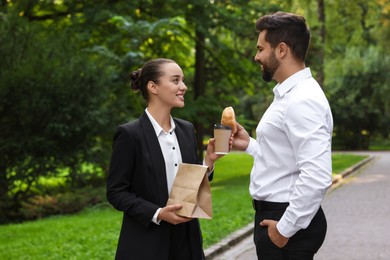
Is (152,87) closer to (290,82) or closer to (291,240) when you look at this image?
(290,82)

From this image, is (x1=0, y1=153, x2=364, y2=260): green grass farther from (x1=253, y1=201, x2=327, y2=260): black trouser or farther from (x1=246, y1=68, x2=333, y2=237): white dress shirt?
(x1=246, y1=68, x2=333, y2=237): white dress shirt

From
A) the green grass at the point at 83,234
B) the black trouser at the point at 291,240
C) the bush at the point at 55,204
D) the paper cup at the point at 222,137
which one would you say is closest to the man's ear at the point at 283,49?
the paper cup at the point at 222,137

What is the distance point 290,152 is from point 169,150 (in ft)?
2.68

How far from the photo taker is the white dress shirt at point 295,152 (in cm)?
285

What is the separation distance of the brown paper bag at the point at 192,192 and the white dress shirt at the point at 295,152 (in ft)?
0.86

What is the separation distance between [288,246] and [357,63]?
125 feet

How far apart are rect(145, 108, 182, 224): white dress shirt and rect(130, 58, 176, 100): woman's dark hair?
0.54 feet

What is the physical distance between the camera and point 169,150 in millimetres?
3549

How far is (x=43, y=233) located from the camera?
9.58 metres

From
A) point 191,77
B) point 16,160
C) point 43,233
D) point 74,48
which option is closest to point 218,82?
point 191,77

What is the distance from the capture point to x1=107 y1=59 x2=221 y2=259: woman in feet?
11.2

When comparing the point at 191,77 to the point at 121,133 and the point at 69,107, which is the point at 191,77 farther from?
the point at 121,133

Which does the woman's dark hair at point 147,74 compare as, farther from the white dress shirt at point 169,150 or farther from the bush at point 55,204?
the bush at point 55,204

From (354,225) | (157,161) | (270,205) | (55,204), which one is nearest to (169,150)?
(157,161)
